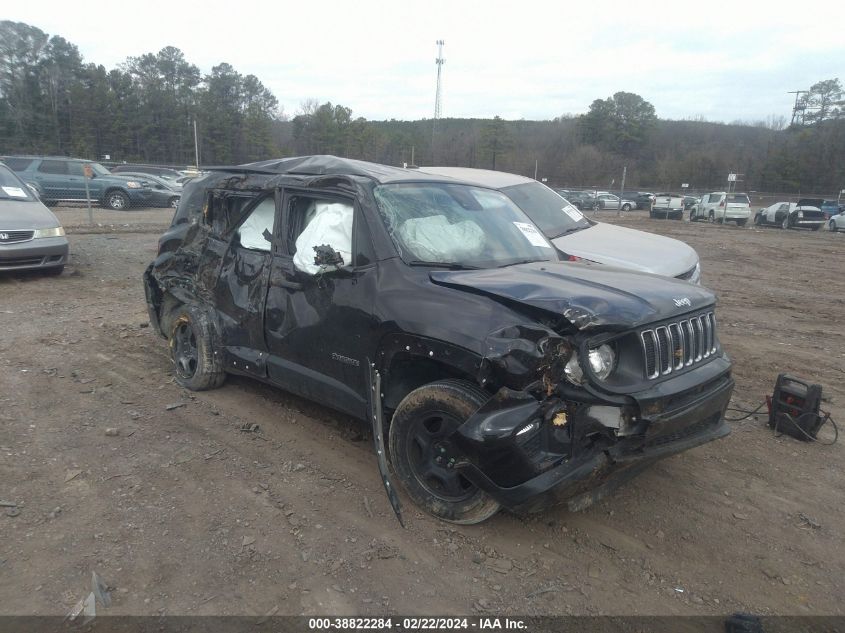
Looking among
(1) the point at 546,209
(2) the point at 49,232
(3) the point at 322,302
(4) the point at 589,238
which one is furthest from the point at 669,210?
(3) the point at 322,302

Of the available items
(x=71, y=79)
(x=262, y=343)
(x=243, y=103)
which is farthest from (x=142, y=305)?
(x=243, y=103)

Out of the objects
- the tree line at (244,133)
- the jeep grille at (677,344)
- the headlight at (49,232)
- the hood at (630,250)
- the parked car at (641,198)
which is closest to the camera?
the jeep grille at (677,344)

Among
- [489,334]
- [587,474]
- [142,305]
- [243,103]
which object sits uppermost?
[243,103]

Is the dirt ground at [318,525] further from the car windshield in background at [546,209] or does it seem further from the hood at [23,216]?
the hood at [23,216]

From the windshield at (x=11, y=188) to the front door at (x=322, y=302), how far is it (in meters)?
7.64

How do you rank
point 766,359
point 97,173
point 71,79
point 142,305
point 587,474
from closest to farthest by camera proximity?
point 587,474, point 766,359, point 142,305, point 97,173, point 71,79

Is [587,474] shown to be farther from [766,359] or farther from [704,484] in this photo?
[766,359]

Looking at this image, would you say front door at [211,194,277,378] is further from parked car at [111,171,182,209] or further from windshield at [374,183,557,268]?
parked car at [111,171,182,209]

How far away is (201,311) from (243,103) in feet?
149

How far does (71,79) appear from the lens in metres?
37.3

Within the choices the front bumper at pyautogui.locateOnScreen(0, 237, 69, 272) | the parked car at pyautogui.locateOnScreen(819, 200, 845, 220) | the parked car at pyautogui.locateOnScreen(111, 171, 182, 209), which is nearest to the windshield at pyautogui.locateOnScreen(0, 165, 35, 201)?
the front bumper at pyautogui.locateOnScreen(0, 237, 69, 272)

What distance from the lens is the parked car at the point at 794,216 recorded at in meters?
Answer: 28.1

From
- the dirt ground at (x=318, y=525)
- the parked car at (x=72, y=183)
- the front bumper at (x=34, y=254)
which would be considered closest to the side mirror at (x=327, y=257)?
the dirt ground at (x=318, y=525)

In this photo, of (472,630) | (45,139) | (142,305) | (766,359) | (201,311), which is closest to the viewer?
(472,630)
